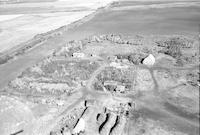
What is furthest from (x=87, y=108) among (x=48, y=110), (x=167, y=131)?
(x=167, y=131)

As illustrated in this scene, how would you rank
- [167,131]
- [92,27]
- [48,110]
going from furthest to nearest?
[92,27] → [48,110] → [167,131]

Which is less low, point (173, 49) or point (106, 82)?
point (173, 49)

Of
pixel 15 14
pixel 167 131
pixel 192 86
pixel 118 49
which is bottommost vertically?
pixel 167 131

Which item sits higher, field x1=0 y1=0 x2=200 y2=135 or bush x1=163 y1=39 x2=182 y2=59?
bush x1=163 y1=39 x2=182 y2=59

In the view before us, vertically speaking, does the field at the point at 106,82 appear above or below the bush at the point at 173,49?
below

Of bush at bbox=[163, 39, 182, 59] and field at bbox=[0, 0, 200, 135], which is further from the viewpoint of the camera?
bush at bbox=[163, 39, 182, 59]

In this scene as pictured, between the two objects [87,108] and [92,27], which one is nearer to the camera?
[87,108]

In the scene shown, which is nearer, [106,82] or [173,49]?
[106,82]

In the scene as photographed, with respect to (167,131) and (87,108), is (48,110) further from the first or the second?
(167,131)

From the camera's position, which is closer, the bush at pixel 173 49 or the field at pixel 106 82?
the field at pixel 106 82

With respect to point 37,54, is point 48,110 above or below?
below

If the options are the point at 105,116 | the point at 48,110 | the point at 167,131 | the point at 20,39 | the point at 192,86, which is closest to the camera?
the point at 167,131
